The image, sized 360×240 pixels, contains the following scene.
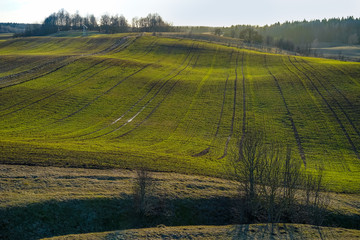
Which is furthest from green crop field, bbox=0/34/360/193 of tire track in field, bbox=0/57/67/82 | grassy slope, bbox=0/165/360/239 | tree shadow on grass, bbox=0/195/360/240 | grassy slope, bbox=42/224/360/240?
grassy slope, bbox=42/224/360/240

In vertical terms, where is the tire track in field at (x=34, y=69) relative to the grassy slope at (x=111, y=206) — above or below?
above

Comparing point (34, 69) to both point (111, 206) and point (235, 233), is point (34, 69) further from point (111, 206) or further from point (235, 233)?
point (235, 233)

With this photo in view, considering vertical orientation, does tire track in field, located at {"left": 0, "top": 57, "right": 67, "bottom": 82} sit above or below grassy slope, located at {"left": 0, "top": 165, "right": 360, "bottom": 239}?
above

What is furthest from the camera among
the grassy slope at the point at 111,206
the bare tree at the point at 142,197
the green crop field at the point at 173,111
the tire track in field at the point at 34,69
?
the tire track in field at the point at 34,69

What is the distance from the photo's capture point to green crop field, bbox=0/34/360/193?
37031 millimetres

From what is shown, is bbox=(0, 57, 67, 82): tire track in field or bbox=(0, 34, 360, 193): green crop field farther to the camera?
bbox=(0, 57, 67, 82): tire track in field

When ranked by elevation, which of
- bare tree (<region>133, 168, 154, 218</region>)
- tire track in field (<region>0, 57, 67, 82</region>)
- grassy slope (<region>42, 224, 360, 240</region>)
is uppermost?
tire track in field (<region>0, 57, 67, 82</region>)

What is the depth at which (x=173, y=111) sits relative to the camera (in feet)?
195

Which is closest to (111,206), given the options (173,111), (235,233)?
(235,233)

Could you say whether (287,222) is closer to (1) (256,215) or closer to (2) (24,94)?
(1) (256,215)

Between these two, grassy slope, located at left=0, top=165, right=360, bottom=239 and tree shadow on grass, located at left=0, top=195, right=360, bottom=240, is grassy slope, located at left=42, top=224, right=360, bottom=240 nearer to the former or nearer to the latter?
grassy slope, located at left=0, top=165, right=360, bottom=239

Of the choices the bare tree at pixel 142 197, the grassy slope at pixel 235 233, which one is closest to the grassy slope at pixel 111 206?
the grassy slope at pixel 235 233

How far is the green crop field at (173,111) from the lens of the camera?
121 feet

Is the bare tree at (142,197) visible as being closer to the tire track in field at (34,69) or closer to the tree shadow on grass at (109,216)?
the tree shadow on grass at (109,216)
